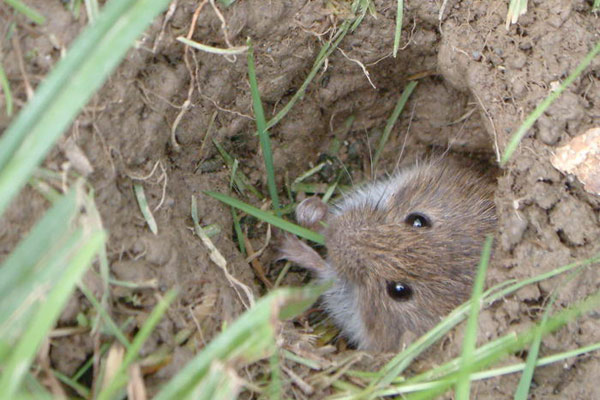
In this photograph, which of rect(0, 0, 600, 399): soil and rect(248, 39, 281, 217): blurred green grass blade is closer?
rect(0, 0, 600, 399): soil

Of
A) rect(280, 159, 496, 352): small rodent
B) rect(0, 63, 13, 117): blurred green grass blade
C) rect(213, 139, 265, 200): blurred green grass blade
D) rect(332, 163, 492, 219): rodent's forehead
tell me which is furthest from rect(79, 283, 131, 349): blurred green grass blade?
rect(332, 163, 492, 219): rodent's forehead

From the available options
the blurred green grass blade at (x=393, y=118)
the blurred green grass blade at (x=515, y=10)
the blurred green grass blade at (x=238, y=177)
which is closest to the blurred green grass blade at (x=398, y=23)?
the blurred green grass blade at (x=515, y=10)

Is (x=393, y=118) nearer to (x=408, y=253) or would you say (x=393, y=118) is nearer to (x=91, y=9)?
(x=408, y=253)

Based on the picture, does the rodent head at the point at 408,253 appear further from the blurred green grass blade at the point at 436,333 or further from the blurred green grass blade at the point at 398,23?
the blurred green grass blade at the point at 398,23

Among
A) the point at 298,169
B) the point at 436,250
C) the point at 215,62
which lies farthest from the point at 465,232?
the point at 215,62

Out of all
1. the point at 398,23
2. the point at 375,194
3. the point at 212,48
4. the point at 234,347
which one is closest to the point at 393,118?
the point at 375,194

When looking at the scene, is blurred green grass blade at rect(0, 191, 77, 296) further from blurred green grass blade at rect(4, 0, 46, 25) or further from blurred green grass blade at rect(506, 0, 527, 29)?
blurred green grass blade at rect(506, 0, 527, 29)
